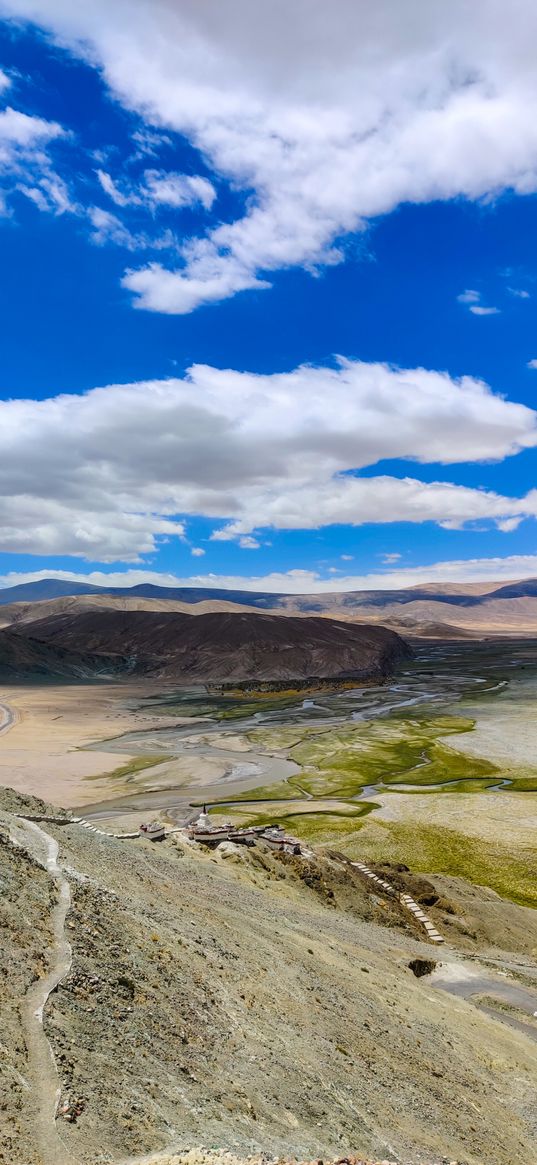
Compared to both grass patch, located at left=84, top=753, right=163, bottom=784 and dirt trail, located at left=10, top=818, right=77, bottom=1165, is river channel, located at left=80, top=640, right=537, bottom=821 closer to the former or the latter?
grass patch, located at left=84, top=753, right=163, bottom=784

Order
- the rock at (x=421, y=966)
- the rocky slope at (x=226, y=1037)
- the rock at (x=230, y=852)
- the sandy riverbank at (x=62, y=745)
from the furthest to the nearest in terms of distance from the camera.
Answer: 1. the sandy riverbank at (x=62, y=745)
2. the rock at (x=230, y=852)
3. the rock at (x=421, y=966)
4. the rocky slope at (x=226, y=1037)

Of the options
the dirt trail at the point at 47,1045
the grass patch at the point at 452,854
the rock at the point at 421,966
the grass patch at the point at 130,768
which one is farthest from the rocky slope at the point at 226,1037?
the grass patch at the point at 130,768

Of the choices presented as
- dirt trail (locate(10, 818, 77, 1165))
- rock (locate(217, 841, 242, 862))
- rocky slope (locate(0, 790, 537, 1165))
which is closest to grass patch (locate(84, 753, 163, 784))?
rock (locate(217, 841, 242, 862))

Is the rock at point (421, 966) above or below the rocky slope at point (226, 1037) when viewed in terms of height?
below

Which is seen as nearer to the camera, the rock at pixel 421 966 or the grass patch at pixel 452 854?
the rock at pixel 421 966

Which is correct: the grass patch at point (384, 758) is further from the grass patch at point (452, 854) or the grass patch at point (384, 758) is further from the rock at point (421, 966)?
the rock at point (421, 966)
